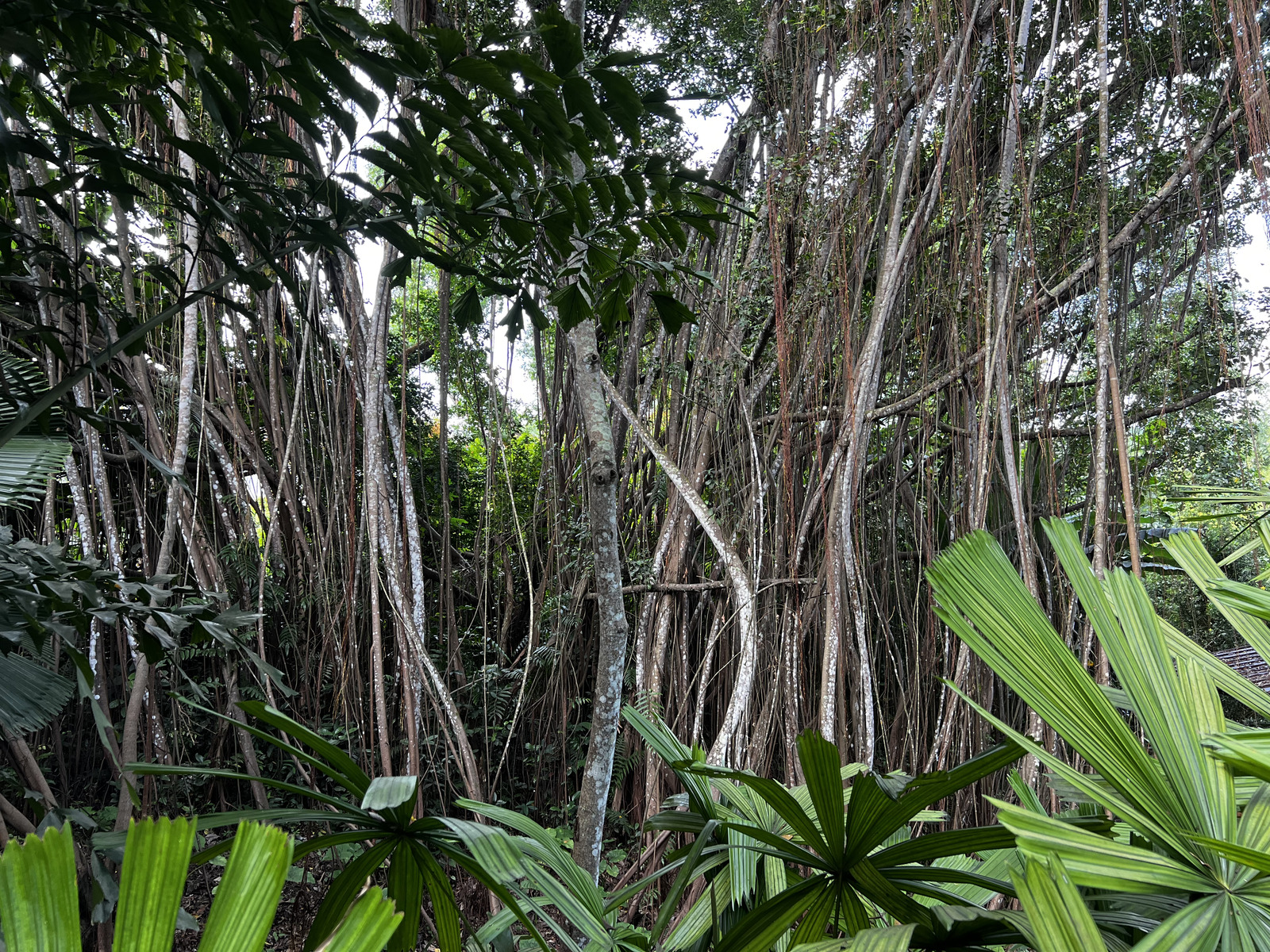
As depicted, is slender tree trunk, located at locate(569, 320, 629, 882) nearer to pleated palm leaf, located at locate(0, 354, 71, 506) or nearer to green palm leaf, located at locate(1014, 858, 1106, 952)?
pleated palm leaf, located at locate(0, 354, 71, 506)

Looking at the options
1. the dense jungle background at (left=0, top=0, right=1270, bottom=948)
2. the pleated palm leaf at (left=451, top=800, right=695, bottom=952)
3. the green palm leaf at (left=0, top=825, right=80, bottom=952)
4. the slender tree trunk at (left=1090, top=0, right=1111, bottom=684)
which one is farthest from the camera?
the dense jungle background at (left=0, top=0, right=1270, bottom=948)

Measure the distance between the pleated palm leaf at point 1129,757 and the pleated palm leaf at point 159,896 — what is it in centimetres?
23

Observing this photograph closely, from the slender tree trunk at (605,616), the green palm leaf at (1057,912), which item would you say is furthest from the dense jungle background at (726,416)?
the green palm leaf at (1057,912)

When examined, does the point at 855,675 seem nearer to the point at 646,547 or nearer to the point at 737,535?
the point at 737,535

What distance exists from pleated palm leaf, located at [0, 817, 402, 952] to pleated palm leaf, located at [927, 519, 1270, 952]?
230 mm

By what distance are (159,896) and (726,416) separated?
89.3 inches

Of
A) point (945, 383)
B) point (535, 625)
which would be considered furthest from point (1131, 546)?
point (535, 625)

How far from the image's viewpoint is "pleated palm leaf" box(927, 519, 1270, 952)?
0.90ft

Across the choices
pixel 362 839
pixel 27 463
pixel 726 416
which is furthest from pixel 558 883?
pixel 726 416

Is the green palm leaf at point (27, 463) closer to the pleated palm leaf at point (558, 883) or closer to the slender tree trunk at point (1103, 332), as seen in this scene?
the pleated palm leaf at point (558, 883)

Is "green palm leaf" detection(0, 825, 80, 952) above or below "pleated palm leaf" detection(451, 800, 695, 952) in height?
above

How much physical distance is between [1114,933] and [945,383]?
6.49 ft

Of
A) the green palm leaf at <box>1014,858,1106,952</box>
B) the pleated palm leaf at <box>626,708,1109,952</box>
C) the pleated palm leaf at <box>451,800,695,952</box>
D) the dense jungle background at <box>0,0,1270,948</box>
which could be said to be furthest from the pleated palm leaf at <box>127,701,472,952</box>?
the dense jungle background at <box>0,0,1270,948</box>

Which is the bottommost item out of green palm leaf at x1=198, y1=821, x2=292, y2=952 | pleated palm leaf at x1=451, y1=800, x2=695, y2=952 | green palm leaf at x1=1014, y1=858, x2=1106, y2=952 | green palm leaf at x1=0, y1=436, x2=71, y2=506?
pleated palm leaf at x1=451, y1=800, x2=695, y2=952
